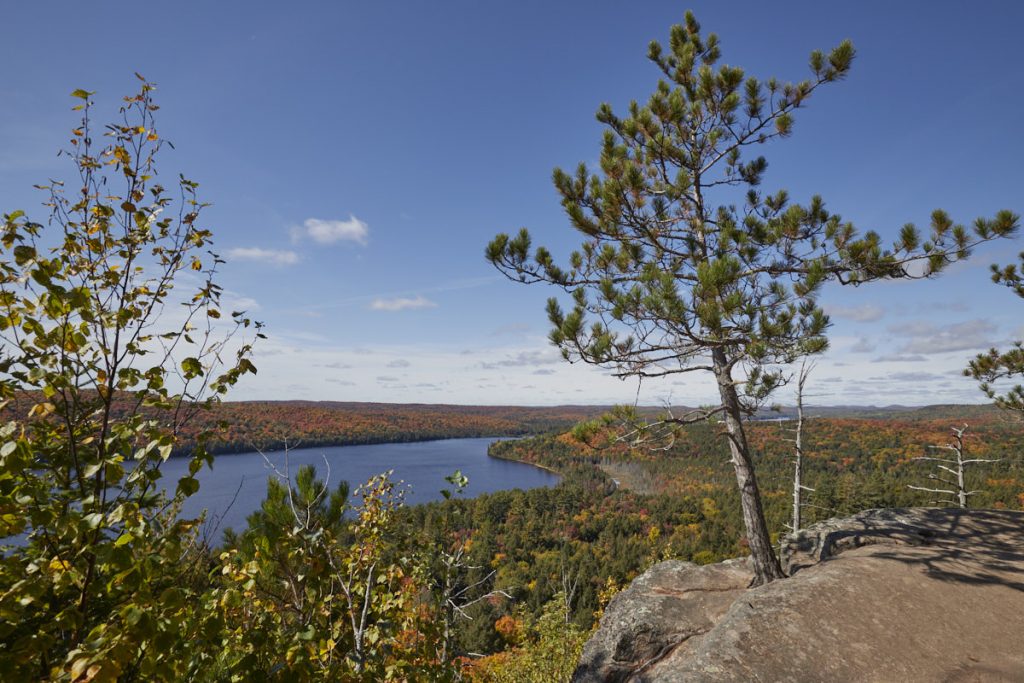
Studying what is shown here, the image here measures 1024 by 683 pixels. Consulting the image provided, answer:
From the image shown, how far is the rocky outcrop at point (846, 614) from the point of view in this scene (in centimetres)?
451

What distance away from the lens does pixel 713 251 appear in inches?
279

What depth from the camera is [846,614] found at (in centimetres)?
514

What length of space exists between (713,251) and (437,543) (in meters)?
6.01

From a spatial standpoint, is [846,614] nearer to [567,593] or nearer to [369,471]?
[567,593]

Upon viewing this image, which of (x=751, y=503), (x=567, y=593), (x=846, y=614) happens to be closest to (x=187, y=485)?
(x=846, y=614)

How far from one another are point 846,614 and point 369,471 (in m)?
95.5

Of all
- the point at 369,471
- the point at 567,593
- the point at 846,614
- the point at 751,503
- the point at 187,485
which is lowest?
the point at 567,593

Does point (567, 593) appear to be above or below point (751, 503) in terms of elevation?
below

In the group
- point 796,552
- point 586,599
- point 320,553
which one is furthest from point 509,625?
point 320,553

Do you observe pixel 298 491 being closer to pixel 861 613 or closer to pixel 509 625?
pixel 861 613

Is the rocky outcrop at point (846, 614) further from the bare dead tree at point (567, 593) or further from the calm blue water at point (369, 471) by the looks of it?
the calm blue water at point (369, 471)

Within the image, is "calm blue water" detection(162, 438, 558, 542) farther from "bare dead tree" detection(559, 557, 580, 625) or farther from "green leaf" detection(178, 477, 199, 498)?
"green leaf" detection(178, 477, 199, 498)

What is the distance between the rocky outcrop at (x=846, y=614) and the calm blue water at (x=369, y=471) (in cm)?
5579

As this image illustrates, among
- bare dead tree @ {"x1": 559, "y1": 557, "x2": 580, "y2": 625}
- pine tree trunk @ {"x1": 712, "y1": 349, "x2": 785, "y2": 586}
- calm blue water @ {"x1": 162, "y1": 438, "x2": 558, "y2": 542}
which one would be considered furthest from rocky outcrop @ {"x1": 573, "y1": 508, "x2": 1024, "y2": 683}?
calm blue water @ {"x1": 162, "y1": 438, "x2": 558, "y2": 542}
